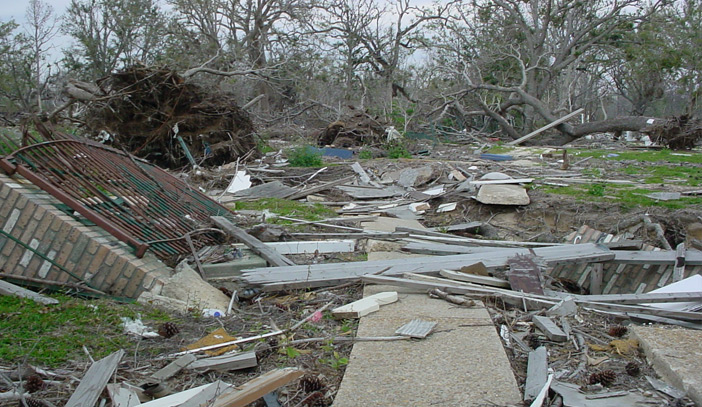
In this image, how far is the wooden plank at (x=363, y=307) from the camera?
335 cm

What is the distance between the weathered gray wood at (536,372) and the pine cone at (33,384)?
2.12 metres

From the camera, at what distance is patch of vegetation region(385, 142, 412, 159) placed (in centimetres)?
1500

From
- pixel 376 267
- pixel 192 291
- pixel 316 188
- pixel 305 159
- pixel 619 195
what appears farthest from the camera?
pixel 305 159

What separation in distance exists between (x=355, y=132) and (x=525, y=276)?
1371 centimetres

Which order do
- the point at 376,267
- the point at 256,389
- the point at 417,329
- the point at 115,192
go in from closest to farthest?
the point at 256,389 < the point at 417,329 < the point at 376,267 < the point at 115,192

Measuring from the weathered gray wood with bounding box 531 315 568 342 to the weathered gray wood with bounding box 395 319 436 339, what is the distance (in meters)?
0.65

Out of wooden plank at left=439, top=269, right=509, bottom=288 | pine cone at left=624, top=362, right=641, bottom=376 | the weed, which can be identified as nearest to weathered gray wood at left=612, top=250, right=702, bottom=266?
wooden plank at left=439, top=269, right=509, bottom=288

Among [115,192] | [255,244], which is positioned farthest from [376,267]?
[115,192]

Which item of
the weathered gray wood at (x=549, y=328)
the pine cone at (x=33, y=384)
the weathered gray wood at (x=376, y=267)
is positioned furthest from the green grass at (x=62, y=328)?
the weathered gray wood at (x=549, y=328)

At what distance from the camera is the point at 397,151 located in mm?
15211

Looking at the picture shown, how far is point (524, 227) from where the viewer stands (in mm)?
7277

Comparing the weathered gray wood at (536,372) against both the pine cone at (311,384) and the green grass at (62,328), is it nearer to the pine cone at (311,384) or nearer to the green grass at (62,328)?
the pine cone at (311,384)

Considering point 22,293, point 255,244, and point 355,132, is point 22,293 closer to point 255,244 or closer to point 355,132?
point 255,244

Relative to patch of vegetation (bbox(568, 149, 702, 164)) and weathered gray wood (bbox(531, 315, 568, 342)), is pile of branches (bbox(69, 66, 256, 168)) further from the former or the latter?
weathered gray wood (bbox(531, 315, 568, 342))
